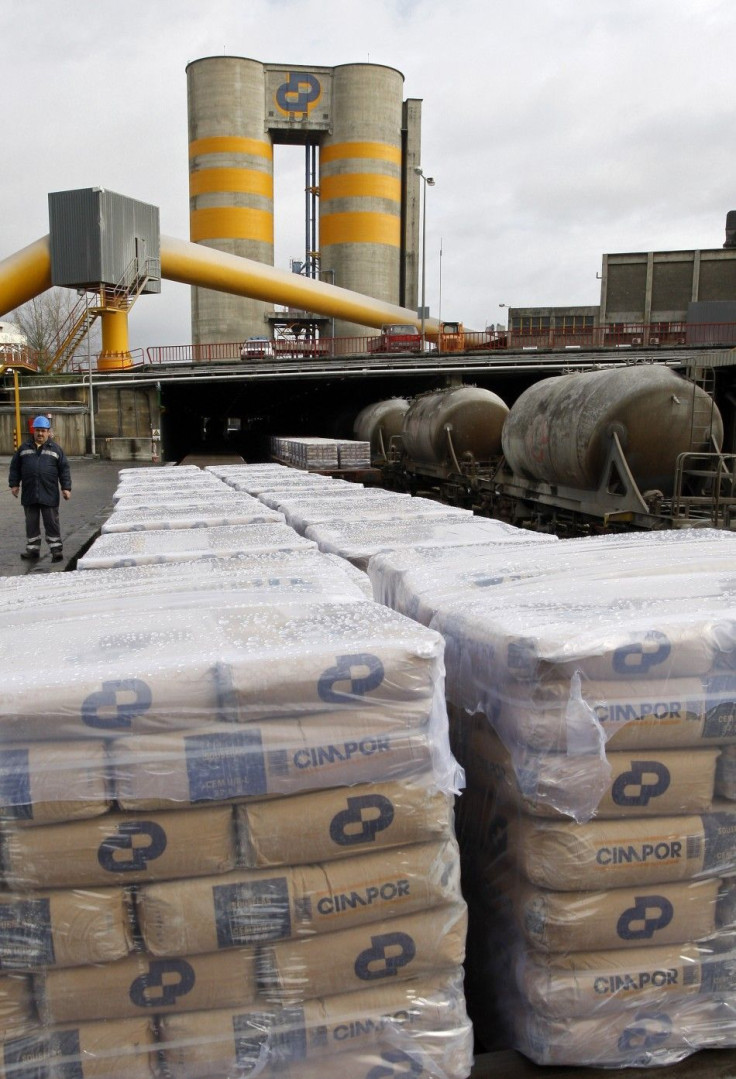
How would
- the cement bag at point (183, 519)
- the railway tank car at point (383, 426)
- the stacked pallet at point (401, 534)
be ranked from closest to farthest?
the stacked pallet at point (401, 534), the cement bag at point (183, 519), the railway tank car at point (383, 426)

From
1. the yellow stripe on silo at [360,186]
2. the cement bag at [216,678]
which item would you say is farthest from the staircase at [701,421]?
the yellow stripe on silo at [360,186]

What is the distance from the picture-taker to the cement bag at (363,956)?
6.91ft

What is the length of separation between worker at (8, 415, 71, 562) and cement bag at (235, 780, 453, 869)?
32.6ft

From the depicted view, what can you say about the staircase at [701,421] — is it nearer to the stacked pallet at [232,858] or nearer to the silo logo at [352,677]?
the stacked pallet at [232,858]

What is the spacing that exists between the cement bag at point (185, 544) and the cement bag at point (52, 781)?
215 centimetres

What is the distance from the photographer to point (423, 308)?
131 feet

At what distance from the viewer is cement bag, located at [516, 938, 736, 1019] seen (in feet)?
7.35

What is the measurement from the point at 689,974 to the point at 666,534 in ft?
6.52

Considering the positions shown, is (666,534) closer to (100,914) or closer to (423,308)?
(100,914)

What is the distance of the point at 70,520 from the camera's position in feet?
51.3

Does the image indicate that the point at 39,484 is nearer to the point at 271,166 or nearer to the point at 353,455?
the point at 353,455

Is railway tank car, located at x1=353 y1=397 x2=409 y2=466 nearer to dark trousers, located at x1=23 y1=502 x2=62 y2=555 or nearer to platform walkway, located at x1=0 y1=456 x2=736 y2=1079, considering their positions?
platform walkway, located at x1=0 y1=456 x2=736 y2=1079

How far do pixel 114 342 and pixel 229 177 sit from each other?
78.4ft

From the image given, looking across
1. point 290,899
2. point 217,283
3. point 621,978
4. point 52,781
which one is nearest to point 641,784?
point 621,978
